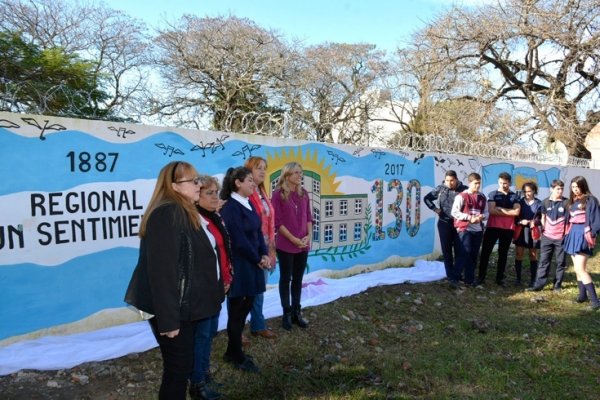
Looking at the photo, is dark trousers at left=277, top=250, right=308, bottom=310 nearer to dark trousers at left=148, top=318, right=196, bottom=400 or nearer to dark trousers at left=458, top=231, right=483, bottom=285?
dark trousers at left=148, top=318, right=196, bottom=400

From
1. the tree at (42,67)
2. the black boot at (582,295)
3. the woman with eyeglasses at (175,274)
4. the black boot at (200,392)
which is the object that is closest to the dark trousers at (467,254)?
the black boot at (582,295)

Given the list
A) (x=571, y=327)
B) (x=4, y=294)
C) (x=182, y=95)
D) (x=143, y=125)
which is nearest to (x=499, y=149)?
(x=571, y=327)

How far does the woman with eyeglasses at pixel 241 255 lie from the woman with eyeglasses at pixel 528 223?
17.3 feet

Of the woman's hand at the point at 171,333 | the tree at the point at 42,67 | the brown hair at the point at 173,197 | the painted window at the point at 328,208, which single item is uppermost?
the tree at the point at 42,67

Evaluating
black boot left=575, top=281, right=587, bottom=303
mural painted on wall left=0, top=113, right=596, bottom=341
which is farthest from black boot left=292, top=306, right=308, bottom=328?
black boot left=575, top=281, right=587, bottom=303

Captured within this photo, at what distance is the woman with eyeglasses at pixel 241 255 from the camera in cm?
382

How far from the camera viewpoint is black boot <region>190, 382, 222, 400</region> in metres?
3.38

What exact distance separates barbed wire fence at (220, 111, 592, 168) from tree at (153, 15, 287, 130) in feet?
45.8

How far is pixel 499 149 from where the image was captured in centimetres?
1134

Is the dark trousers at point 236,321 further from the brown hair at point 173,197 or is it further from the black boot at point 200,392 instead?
the brown hair at point 173,197

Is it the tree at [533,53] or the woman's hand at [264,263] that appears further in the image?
the tree at [533,53]

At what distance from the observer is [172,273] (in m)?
2.45

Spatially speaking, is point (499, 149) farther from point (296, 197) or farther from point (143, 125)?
point (143, 125)

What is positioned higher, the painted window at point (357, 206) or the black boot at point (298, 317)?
the painted window at point (357, 206)
